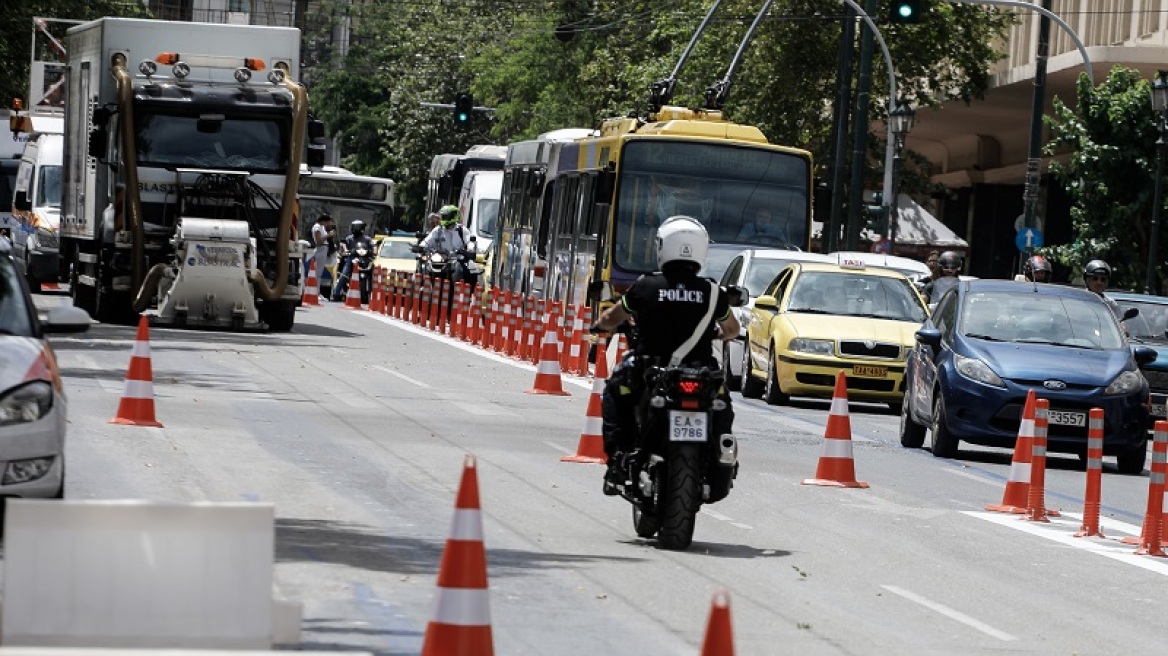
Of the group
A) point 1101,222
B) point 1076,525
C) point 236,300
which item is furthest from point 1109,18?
point 1076,525

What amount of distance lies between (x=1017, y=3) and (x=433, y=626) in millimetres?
32065

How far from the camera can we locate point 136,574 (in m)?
6.97

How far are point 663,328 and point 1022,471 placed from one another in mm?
4388

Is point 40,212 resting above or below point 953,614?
above

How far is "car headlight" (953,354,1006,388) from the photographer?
2058 cm

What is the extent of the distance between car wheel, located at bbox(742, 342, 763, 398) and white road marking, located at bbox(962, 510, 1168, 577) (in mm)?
10947

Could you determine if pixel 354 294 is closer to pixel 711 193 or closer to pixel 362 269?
pixel 362 269

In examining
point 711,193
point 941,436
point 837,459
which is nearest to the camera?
point 837,459

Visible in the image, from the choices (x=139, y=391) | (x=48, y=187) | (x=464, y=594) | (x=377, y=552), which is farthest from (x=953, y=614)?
(x=48, y=187)

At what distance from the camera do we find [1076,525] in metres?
15.9

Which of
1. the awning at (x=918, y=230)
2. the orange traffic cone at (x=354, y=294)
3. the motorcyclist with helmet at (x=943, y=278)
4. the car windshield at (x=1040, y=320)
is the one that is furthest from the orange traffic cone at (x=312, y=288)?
the car windshield at (x=1040, y=320)

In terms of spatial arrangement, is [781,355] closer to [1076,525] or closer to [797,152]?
[797,152]

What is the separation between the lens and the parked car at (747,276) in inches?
1130

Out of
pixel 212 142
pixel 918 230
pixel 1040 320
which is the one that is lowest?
pixel 1040 320
